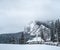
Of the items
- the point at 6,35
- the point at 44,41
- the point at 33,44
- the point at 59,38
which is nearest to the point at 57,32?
the point at 59,38

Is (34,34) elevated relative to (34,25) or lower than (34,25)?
lower

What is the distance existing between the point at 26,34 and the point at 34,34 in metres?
0.88

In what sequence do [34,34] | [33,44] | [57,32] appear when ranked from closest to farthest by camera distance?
[57,32] → [34,34] → [33,44]

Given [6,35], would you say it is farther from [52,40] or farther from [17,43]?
[52,40]

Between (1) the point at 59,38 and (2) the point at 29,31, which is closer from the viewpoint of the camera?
(1) the point at 59,38

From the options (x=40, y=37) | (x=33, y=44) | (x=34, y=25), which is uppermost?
(x=34, y=25)

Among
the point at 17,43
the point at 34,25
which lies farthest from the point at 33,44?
the point at 34,25

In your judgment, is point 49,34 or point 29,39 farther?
point 29,39

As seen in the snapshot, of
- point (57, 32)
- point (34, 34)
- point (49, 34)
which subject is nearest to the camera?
point (49, 34)

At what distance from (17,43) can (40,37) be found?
10.2ft

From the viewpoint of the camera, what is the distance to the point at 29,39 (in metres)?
14.6

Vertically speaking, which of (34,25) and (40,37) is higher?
(34,25)

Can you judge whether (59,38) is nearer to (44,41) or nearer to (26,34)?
(44,41)

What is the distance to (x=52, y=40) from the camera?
45.4 ft
